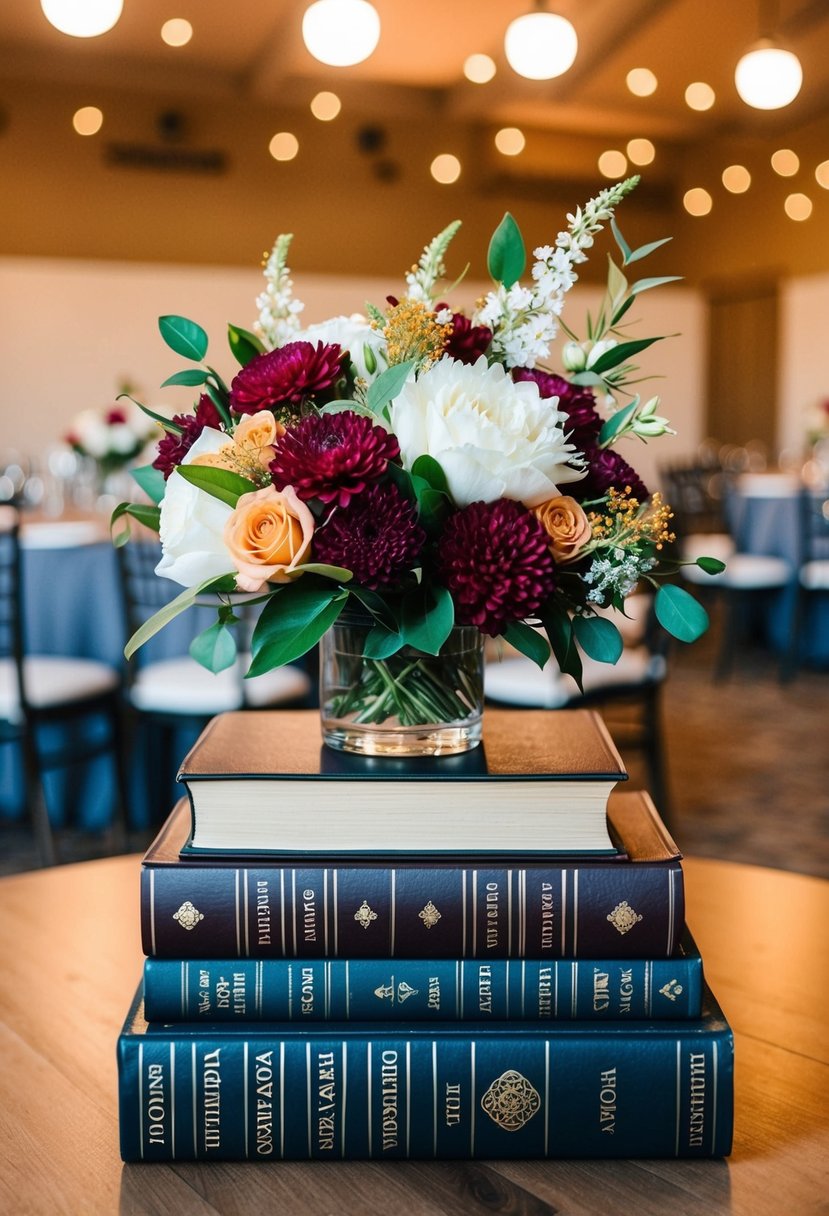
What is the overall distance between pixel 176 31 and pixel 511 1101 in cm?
858

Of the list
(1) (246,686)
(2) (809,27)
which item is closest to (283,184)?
(2) (809,27)

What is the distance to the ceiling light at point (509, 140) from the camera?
10234 mm

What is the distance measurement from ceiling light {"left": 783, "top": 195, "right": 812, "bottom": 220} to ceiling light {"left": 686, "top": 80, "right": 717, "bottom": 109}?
4.37 ft

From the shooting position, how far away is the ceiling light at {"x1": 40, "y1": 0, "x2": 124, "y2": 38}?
4.32 m

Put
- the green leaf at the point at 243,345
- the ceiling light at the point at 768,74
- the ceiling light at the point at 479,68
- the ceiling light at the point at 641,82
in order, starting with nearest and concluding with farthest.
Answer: the green leaf at the point at 243,345 < the ceiling light at the point at 768,74 < the ceiling light at the point at 479,68 < the ceiling light at the point at 641,82

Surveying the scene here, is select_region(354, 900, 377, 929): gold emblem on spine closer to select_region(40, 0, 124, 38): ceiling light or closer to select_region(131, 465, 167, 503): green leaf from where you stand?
select_region(131, 465, 167, 503): green leaf

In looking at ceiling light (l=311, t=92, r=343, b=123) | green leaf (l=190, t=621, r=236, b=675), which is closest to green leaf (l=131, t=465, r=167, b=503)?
green leaf (l=190, t=621, r=236, b=675)

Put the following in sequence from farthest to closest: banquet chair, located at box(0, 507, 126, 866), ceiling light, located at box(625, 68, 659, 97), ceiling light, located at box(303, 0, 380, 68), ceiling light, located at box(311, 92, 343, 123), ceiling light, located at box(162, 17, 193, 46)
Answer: ceiling light, located at box(311, 92, 343, 123) < ceiling light, located at box(625, 68, 659, 97) < ceiling light, located at box(162, 17, 193, 46) < ceiling light, located at box(303, 0, 380, 68) < banquet chair, located at box(0, 507, 126, 866)

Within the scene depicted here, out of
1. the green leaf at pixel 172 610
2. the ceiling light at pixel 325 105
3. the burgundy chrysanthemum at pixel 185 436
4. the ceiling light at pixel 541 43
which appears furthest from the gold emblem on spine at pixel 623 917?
→ the ceiling light at pixel 325 105

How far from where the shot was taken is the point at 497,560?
716mm

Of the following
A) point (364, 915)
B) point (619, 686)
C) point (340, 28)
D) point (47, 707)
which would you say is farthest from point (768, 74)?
point (364, 915)

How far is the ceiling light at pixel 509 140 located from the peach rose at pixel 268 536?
33.9 feet

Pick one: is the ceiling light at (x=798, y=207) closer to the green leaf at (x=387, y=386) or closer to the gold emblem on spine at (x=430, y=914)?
the green leaf at (x=387, y=386)

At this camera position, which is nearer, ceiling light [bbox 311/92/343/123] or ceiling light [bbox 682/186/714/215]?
ceiling light [bbox 311/92/343/123]
